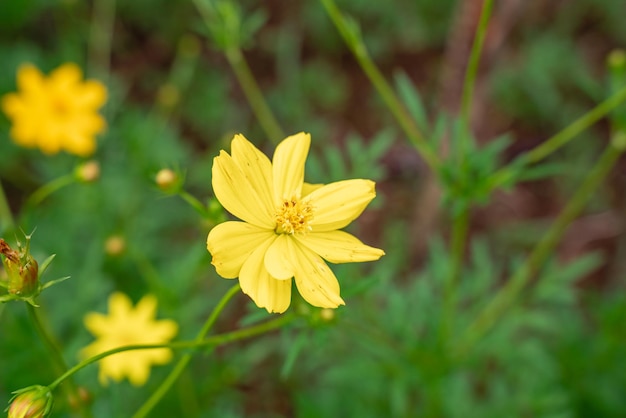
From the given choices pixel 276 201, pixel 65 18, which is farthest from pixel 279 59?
pixel 276 201

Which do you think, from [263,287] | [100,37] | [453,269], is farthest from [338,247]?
[100,37]

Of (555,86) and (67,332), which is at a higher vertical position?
(555,86)

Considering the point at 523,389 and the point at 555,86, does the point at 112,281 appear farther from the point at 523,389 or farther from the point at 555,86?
the point at 555,86

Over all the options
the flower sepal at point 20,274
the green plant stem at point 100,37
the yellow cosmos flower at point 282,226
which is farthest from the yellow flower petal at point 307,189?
the green plant stem at point 100,37

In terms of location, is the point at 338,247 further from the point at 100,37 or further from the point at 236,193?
the point at 100,37

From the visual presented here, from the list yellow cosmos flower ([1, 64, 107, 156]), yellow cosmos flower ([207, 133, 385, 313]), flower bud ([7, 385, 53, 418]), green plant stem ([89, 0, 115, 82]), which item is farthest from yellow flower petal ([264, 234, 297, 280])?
green plant stem ([89, 0, 115, 82])
